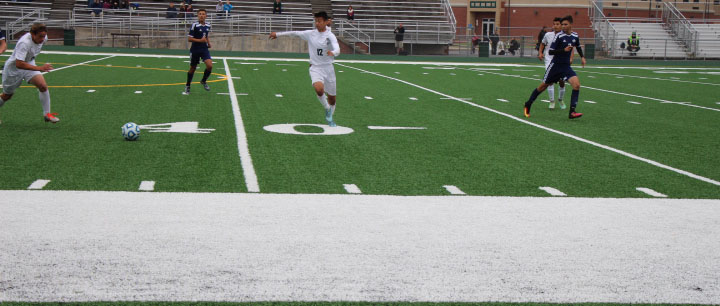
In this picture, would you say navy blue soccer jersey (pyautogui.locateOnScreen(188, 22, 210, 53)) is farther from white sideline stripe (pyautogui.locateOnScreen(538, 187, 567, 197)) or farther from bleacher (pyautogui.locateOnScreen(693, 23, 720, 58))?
bleacher (pyautogui.locateOnScreen(693, 23, 720, 58))

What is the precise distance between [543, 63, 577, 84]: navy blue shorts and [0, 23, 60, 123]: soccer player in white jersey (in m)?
8.70

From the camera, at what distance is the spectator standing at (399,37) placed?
46.2 metres

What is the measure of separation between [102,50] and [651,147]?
3384 centimetres

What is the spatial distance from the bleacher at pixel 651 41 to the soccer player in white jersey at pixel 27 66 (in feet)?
129

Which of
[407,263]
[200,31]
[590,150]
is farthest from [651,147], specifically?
[200,31]

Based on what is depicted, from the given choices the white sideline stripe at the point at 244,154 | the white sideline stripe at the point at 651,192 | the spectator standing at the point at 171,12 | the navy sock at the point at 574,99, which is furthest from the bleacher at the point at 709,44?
the white sideline stripe at the point at 651,192

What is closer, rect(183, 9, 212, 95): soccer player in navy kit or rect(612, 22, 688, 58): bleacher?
rect(183, 9, 212, 95): soccer player in navy kit

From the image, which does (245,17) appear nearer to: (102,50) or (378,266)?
(102,50)

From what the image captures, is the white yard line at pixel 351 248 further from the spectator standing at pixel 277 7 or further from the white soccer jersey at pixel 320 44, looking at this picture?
the spectator standing at pixel 277 7

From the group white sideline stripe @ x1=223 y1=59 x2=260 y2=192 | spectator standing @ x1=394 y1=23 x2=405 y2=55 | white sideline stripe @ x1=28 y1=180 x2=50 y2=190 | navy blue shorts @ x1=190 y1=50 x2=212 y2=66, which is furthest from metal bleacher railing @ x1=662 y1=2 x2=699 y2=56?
white sideline stripe @ x1=28 y1=180 x2=50 y2=190

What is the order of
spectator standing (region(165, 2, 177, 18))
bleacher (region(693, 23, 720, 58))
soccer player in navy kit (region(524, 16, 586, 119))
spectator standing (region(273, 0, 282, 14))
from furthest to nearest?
spectator standing (region(273, 0, 282, 14))
bleacher (region(693, 23, 720, 58))
spectator standing (region(165, 2, 177, 18))
soccer player in navy kit (region(524, 16, 586, 119))

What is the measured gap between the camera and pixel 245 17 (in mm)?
47625

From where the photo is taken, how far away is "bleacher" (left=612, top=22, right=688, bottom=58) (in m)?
47.0

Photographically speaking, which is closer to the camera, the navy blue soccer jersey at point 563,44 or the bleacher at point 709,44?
the navy blue soccer jersey at point 563,44
